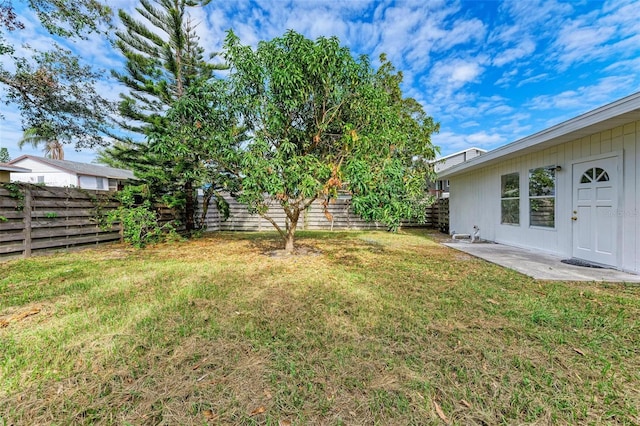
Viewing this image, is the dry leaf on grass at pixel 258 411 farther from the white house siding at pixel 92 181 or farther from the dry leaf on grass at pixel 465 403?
the white house siding at pixel 92 181

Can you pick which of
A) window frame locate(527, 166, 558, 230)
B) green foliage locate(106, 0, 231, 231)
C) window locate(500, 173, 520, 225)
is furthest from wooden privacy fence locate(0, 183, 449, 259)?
window locate(500, 173, 520, 225)

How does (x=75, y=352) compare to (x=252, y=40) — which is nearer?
(x=75, y=352)

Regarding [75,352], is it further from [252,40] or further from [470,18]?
[470,18]

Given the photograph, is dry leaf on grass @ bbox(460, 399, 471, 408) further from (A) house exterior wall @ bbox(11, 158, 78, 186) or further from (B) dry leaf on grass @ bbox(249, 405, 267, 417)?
(A) house exterior wall @ bbox(11, 158, 78, 186)

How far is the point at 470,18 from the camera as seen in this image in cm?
734

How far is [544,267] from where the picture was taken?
4371 mm

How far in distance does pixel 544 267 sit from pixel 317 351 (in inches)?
180

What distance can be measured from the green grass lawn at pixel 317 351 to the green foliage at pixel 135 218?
269 cm

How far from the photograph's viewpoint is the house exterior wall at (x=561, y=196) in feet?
12.9

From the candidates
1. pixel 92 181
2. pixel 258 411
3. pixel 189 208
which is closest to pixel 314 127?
pixel 258 411

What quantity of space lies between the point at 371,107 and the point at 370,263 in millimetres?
2924

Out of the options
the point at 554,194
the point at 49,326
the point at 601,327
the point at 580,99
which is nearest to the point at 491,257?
the point at 554,194

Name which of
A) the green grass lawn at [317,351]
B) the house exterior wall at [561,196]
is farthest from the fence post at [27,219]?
the house exterior wall at [561,196]

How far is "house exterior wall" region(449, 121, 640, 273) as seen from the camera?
3934 mm
